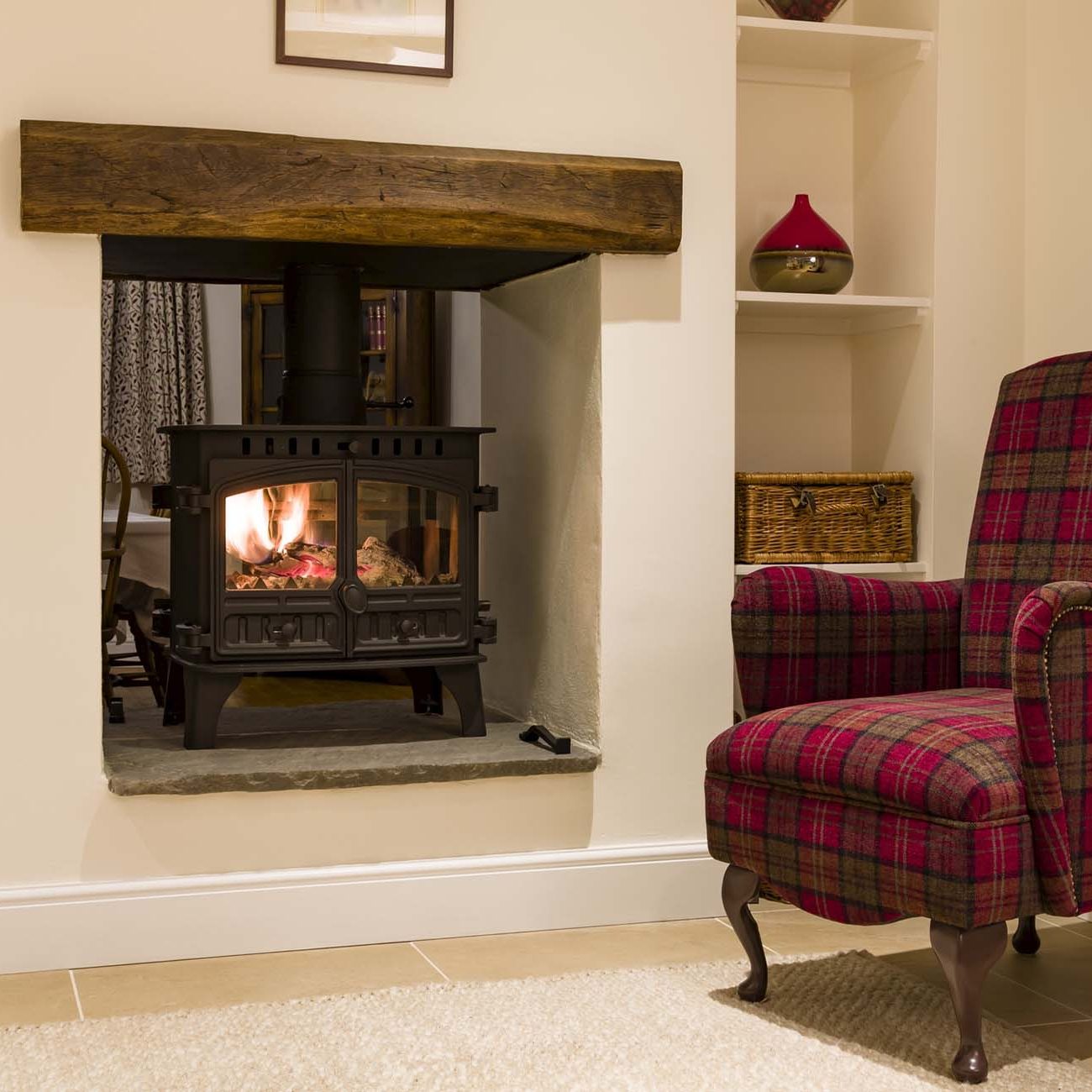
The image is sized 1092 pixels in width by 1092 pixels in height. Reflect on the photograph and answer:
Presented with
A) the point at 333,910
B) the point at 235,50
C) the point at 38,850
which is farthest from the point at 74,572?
the point at 235,50

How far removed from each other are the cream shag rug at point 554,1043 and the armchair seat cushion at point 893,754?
39 centimetres

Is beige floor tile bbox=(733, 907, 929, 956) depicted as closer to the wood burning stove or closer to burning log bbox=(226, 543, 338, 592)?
the wood burning stove

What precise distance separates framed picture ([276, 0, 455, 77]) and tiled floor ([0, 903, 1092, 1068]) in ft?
5.64

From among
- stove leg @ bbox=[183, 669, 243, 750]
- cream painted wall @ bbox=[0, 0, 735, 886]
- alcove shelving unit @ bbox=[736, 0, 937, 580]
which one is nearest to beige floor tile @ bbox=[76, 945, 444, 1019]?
cream painted wall @ bbox=[0, 0, 735, 886]

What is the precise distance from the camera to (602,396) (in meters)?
3.04

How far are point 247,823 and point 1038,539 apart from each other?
5.23 feet

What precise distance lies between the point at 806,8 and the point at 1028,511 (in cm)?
142

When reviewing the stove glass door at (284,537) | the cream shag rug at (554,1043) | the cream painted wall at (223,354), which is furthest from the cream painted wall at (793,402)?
the cream painted wall at (223,354)

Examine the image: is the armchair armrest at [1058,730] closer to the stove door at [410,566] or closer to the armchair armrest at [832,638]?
the armchair armrest at [832,638]

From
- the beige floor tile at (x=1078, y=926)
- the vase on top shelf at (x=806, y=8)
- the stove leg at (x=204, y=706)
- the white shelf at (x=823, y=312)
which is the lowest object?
the beige floor tile at (x=1078, y=926)

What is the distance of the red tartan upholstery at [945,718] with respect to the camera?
83.1 inches

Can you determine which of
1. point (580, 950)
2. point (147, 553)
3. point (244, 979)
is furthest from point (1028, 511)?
point (147, 553)

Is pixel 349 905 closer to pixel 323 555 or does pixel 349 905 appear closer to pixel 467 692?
pixel 467 692

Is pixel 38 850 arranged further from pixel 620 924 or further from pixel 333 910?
pixel 620 924
